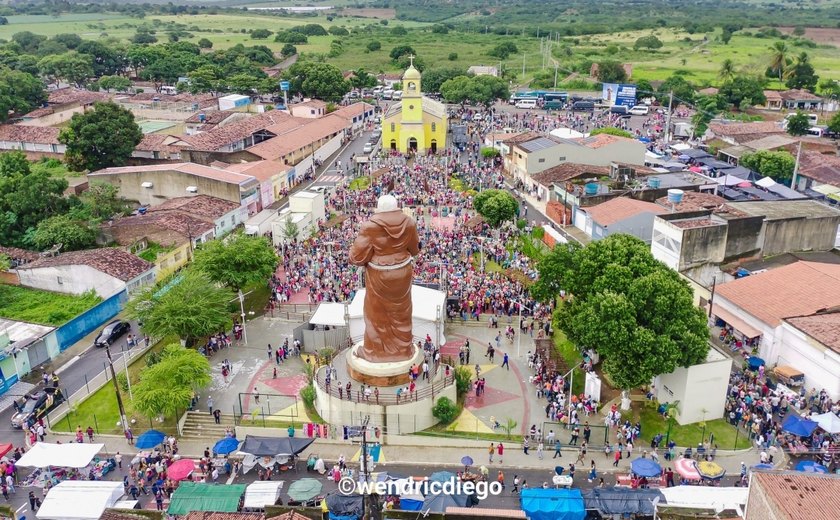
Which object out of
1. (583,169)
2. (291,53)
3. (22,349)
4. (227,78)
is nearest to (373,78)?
(227,78)

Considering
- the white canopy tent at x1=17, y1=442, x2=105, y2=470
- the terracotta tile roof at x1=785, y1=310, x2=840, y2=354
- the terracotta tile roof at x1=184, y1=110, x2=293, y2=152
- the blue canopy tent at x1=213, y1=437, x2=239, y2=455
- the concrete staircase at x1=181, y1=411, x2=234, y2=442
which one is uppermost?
the terracotta tile roof at x1=184, y1=110, x2=293, y2=152

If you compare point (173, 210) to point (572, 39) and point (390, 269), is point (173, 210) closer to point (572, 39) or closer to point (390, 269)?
point (390, 269)

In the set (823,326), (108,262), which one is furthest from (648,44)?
(108,262)

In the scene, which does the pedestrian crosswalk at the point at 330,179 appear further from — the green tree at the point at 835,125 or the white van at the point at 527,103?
the green tree at the point at 835,125

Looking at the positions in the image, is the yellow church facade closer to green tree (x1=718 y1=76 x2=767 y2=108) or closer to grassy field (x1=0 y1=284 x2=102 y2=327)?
green tree (x1=718 y1=76 x2=767 y2=108)

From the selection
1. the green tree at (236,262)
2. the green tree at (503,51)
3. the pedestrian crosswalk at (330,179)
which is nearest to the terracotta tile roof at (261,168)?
the pedestrian crosswalk at (330,179)

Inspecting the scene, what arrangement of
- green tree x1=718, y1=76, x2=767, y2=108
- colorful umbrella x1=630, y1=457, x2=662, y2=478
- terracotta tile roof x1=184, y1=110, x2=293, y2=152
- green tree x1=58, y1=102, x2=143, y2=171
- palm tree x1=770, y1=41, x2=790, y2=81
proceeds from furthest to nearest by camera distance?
palm tree x1=770, y1=41, x2=790, y2=81
green tree x1=718, y1=76, x2=767, y2=108
terracotta tile roof x1=184, y1=110, x2=293, y2=152
green tree x1=58, y1=102, x2=143, y2=171
colorful umbrella x1=630, y1=457, x2=662, y2=478

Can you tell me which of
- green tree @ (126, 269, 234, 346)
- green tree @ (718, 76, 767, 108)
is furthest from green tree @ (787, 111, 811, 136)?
green tree @ (126, 269, 234, 346)
